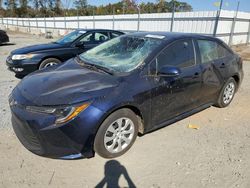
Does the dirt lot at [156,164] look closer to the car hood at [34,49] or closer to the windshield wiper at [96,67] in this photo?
the windshield wiper at [96,67]

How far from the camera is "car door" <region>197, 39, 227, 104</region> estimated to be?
12.8ft

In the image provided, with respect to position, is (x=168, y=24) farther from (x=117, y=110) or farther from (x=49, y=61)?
(x=117, y=110)

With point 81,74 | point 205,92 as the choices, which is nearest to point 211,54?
point 205,92

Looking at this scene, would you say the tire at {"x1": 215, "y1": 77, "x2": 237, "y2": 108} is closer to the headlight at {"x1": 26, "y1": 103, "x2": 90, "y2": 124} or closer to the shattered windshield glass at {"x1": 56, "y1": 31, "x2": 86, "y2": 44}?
the headlight at {"x1": 26, "y1": 103, "x2": 90, "y2": 124}

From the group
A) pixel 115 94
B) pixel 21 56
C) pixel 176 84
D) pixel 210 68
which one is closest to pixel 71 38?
pixel 21 56

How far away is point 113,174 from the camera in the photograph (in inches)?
105

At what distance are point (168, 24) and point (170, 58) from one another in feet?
44.4

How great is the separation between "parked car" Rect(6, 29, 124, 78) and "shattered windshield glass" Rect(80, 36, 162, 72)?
270 centimetres

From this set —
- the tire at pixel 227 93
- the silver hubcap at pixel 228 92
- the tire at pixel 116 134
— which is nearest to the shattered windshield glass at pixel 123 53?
the tire at pixel 116 134

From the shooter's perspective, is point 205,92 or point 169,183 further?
point 205,92

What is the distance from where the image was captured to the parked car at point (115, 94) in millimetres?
2518

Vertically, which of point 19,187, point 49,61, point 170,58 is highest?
point 170,58

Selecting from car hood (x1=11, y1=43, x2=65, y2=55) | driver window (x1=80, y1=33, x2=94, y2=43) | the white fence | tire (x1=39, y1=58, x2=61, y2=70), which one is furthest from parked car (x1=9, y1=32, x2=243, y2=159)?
the white fence

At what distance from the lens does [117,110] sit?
2.78 metres
